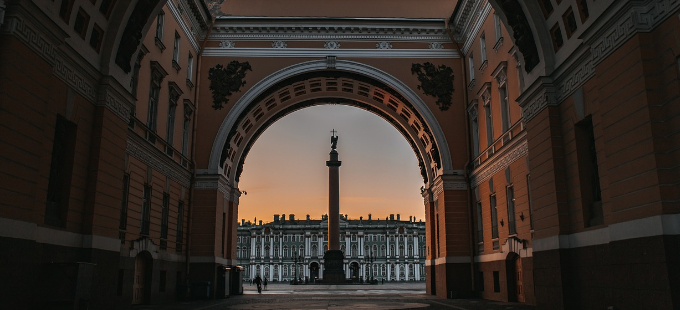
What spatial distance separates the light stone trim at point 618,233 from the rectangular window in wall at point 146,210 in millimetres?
15185

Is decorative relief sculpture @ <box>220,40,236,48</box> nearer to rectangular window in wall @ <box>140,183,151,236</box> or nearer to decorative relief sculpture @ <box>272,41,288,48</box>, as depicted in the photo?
decorative relief sculpture @ <box>272,41,288,48</box>

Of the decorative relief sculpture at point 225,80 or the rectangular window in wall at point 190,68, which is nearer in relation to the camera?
the rectangular window in wall at point 190,68

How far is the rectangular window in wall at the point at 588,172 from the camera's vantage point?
43.9 feet

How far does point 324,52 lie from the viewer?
3155 cm

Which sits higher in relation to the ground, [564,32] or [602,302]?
[564,32]

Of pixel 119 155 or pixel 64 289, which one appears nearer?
pixel 64 289

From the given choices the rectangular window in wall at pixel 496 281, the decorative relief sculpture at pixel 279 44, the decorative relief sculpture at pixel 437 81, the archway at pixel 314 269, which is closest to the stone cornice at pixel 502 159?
the rectangular window in wall at pixel 496 281

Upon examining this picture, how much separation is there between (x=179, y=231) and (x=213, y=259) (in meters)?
2.45

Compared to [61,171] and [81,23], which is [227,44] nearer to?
[81,23]

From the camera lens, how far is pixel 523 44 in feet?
52.9

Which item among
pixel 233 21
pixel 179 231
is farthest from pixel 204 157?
pixel 233 21

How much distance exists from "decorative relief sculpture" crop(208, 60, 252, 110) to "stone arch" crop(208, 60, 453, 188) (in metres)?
0.79

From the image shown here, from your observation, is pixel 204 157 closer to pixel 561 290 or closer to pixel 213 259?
pixel 213 259

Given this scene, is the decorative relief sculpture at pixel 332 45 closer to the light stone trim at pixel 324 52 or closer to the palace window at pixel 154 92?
the light stone trim at pixel 324 52
